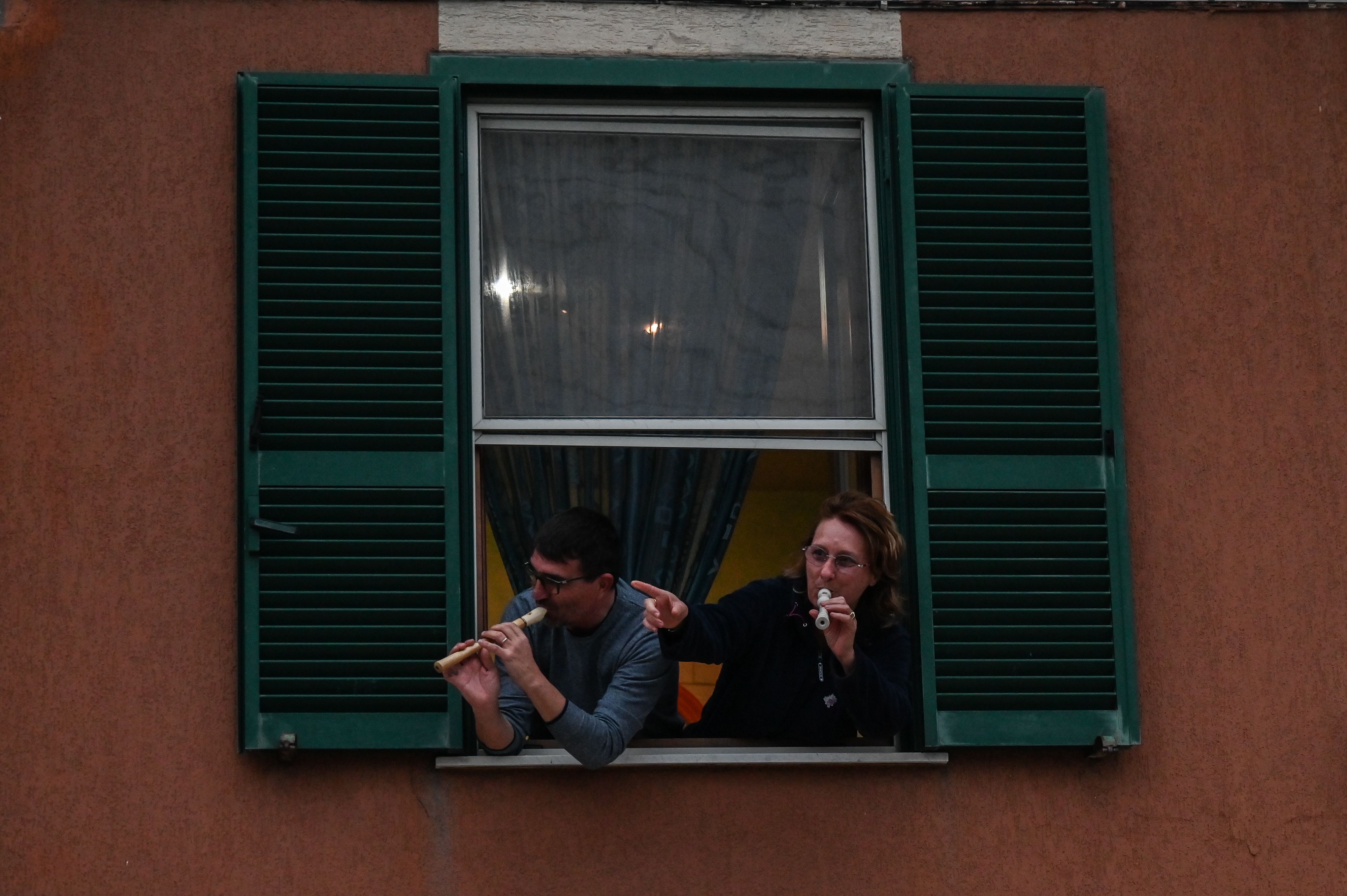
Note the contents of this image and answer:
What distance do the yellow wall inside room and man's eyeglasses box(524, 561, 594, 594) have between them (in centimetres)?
54

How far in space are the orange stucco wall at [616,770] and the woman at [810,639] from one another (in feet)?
0.58

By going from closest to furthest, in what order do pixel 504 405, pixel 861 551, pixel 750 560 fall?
pixel 861 551, pixel 504 405, pixel 750 560

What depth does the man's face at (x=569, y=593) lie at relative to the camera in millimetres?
5336

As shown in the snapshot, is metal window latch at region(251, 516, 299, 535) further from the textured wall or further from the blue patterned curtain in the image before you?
the textured wall

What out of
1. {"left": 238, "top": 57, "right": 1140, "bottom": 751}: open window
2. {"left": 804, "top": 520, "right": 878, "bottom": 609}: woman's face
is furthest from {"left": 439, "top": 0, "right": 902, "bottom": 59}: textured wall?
{"left": 804, "top": 520, "right": 878, "bottom": 609}: woman's face

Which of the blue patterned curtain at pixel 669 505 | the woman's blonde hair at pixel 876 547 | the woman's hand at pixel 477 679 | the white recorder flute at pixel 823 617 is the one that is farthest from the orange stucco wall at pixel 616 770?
the blue patterned curtain at pixel 669 505

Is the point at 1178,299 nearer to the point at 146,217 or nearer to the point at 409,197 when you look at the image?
the point at 409,197

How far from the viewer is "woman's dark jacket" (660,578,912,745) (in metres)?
5.29

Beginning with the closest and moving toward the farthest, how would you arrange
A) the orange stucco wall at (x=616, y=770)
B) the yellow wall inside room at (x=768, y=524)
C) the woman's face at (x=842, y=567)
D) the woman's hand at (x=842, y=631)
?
1. the woman's hand at (x=842, y=631)
2. the orange stucco wall at (x=616, y=770)
3. the woman's face at (x=842, y=567)
4. the yellow wall inside room at (x=768, y=524)

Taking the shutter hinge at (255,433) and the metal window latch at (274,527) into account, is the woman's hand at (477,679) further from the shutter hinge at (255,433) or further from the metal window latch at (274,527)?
the shutter hinge at (255,433)

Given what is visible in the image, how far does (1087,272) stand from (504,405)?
64.7 inches

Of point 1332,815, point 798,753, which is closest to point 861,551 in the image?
point 798,753

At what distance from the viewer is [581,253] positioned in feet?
19.0

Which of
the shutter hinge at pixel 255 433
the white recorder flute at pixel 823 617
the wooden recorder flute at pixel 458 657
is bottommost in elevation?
the wooden recorder flute at pixel 458 657
